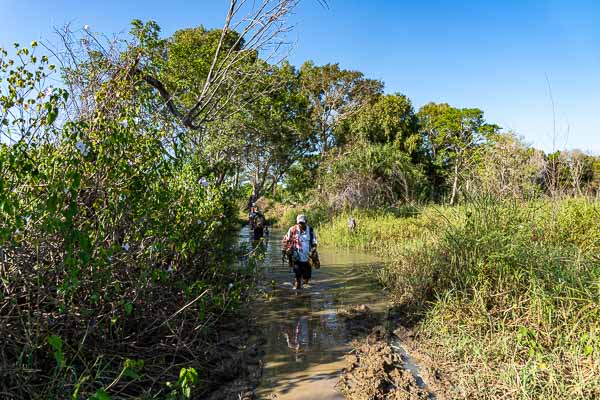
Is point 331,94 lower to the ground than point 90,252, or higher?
higher

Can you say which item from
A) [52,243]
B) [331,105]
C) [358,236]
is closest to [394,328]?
[52,243]

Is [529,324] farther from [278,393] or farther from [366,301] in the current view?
[366,301]

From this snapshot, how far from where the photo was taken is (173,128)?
5.04 m

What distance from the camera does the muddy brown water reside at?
416 centimetres

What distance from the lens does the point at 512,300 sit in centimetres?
474

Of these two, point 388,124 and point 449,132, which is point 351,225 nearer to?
point 388,124

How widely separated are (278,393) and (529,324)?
9.06ft

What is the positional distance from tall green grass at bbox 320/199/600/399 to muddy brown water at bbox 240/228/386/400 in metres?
1.14

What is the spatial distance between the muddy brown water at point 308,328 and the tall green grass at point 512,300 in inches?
44.9

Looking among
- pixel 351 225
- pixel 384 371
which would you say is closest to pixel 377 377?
pixel 384 371

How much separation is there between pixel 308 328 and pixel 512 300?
2.77 m

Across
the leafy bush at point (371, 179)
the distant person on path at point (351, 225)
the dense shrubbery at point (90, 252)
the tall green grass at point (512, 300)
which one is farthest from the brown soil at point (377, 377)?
the leafy bush at point (371, 179)

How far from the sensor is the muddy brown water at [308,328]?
416cm

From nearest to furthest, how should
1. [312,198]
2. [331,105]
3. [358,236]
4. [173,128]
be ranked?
1. [173,128]
2. [358,236]
3. [312,198]
4. [331,105]
